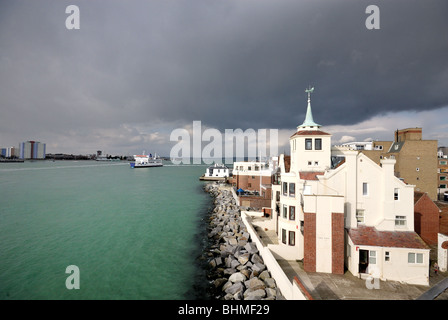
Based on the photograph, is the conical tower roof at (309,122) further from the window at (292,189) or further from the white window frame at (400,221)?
the white window frame at (400,221)

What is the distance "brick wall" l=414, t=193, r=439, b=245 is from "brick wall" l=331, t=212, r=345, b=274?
30.3 feet

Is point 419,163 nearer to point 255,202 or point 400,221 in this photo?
point 400,221

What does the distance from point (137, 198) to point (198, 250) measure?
33452 millimetres

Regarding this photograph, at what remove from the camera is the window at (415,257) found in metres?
11.9

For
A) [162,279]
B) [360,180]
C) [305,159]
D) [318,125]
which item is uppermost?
[318,125]

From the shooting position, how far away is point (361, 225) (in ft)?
46.3

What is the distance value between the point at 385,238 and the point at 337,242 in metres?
3.05

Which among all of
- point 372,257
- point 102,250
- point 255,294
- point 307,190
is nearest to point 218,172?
point 102,250

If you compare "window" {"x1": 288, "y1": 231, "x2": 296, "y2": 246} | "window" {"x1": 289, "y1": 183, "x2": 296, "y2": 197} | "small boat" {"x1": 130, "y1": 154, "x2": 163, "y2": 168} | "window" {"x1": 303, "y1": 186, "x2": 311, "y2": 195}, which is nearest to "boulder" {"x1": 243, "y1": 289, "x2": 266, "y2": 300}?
"window" {"x1": 288, "y1": 231, "x2": 296, "y2": 246}

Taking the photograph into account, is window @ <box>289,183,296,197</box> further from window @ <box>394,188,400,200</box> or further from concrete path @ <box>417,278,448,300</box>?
concrete path @ <box>417,278,448,300</box>

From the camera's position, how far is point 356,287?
11.5m
